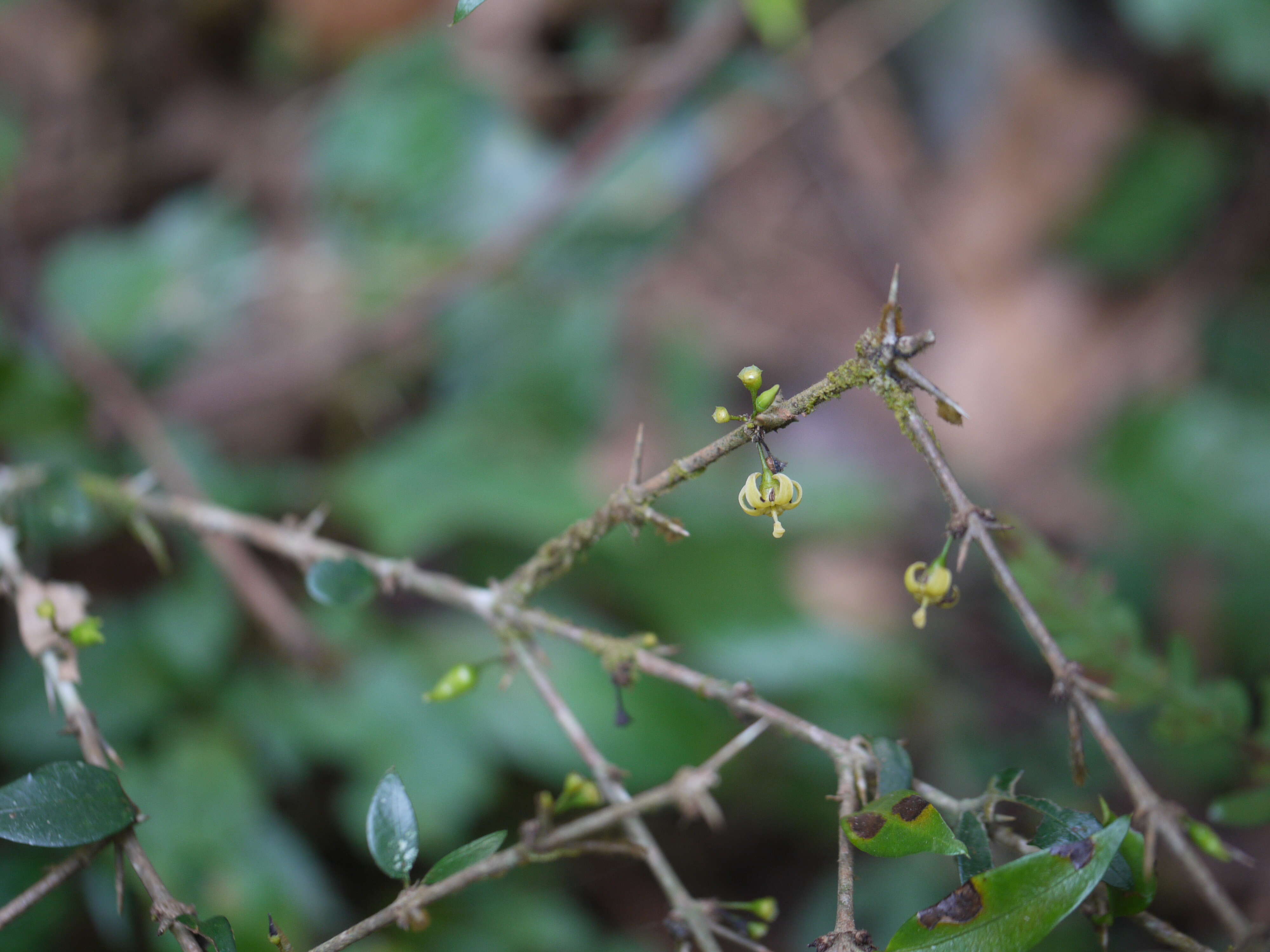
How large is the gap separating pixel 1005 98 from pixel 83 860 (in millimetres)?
3458

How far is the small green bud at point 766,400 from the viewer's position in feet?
2.02

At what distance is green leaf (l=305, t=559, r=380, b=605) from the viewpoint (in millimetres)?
903

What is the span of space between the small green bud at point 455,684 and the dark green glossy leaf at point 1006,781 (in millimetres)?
461

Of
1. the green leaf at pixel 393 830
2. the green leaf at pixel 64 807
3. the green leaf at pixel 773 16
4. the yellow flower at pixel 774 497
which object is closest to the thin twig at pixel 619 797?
the green leaf at pixel 393 830

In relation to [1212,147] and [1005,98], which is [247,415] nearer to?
[1005,98]

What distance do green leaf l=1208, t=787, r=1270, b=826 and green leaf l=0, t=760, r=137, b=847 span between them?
3.36 ft

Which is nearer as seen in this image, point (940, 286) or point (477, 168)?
point (477, 168)

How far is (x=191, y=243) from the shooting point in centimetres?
237

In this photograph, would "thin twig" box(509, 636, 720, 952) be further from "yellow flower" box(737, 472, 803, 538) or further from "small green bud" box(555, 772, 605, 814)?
"yellow flower" box(737, 472, 803, 538)

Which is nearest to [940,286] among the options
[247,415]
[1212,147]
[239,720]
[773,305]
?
[773,305]

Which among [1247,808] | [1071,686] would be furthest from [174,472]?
[1247,808]

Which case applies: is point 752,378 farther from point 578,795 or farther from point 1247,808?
point 1247,808

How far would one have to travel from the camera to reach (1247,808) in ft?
2.95

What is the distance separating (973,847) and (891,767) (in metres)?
0.08
